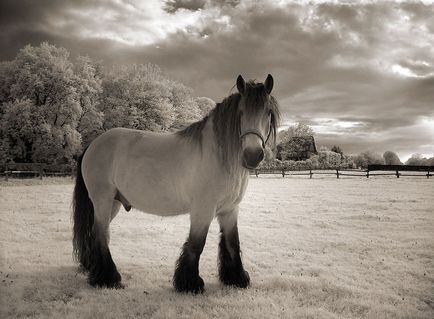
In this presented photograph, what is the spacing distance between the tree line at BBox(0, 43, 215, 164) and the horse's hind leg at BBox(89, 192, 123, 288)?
1591cm

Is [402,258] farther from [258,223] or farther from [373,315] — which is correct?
[258,223]

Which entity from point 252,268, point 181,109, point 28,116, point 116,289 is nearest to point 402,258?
point 252,268

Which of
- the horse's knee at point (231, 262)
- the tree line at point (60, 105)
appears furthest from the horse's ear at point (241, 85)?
the tree line at point (60, 105)

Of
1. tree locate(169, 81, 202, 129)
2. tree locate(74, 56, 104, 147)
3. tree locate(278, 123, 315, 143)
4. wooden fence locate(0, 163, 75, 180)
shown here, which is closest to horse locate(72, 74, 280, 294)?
wooden fence locate(0, 163, 75, 180)

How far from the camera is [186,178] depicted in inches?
162

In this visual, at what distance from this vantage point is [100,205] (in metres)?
4.64

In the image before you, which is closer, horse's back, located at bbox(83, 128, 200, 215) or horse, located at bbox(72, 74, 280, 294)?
horse, located at bbox(72, 74, 280, 294)

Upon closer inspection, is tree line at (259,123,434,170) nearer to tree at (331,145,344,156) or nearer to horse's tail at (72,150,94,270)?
tree at (331,145,344,156)

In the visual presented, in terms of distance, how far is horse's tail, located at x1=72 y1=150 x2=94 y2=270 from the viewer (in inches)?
189

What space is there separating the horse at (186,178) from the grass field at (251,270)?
34 cm

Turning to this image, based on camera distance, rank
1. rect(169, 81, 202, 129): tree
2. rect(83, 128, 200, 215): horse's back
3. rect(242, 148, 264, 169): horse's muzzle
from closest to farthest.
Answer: rect(242, 148, 264, 169): horse's muzzle
rect(83, 128, 200, 215): horse's back
rect(169, 81, 202, 129): tree

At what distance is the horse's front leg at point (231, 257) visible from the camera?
4379mm

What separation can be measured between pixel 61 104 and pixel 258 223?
15.7 meters

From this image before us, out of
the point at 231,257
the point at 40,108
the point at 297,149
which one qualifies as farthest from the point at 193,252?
the point at 297,149
